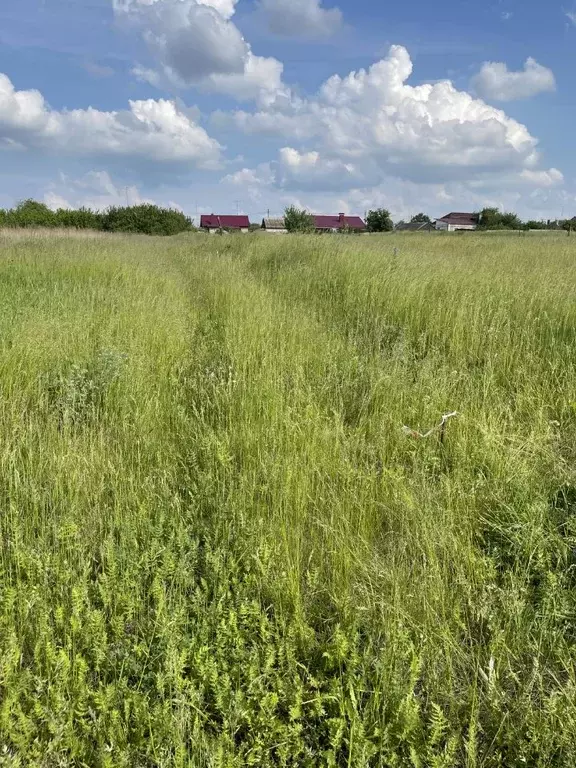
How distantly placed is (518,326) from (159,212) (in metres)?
50.4

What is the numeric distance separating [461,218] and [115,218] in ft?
227

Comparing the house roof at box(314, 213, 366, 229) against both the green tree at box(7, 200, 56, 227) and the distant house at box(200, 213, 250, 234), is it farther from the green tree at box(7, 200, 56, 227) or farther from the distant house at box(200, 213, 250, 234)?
the green tree at box(7, 200, 56, 227)

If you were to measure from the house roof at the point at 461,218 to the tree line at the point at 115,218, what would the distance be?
58.9 metres

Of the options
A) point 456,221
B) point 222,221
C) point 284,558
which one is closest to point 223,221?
point 222,221

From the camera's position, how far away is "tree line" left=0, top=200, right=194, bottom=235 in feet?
140

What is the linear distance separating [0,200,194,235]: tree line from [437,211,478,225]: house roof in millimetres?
58888

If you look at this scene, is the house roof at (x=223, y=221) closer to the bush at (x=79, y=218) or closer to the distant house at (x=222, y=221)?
the distant house at (x=222, y=221)

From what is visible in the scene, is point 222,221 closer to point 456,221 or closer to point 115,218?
point 115,218

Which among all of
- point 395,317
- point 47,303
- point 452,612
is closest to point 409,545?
point 452,612

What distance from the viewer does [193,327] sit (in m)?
5.93

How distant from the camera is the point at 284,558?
2.01 meters

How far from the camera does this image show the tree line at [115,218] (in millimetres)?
42562

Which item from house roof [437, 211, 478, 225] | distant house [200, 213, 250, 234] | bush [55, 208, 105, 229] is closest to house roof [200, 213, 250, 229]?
distant house [200, 213, 250, 234]

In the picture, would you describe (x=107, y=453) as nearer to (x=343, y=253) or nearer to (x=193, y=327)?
(x=193, y=327)
